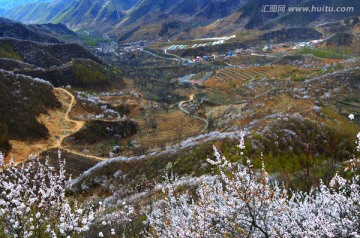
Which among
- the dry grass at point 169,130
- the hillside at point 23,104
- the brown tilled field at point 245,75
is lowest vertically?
the brown tilled field at point 245,75

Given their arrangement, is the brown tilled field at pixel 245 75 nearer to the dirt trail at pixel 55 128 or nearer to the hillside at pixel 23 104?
the dirt trail at pixel 55 128

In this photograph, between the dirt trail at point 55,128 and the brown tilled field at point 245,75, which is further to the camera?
the brown tilled field at point 245,75

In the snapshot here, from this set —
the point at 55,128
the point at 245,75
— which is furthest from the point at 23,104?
the point at 245,75

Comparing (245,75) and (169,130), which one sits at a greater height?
(169,130)

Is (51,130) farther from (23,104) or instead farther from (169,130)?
(169,130)

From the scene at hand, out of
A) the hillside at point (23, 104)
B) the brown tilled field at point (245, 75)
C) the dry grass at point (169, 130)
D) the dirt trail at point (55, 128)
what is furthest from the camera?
the brown tilled field at point (245, 75)

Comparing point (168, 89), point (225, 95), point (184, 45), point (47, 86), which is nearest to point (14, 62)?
point (47, 86)

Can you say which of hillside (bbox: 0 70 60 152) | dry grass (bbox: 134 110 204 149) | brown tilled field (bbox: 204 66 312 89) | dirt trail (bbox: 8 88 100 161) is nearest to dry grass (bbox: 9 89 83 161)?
dirt trail (bbox: 8 88 100 161)

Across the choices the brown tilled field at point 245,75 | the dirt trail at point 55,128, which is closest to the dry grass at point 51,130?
the dirt trail at point 55,128

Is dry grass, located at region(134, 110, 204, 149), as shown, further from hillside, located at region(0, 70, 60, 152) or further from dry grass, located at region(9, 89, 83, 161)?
hillside, located at region(0, 70, 60, 152)

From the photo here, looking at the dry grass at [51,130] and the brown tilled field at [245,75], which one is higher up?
the dry grass at [51,130]

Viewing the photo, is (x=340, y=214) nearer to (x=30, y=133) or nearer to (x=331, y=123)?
(x=331, y=123)
